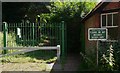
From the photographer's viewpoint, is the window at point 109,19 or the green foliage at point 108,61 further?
the window at point 109,19

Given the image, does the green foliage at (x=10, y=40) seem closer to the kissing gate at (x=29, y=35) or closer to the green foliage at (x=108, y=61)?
the kissing gate at (x=29, y=35)

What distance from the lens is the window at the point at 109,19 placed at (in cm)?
1312

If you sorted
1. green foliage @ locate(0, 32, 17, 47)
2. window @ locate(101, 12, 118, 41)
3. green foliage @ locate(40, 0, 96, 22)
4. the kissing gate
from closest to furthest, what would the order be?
window @ locate(101, 12, 118, 41) → the kissing gate → green foliage @ locate(0, 32, 17, 47) → green foliage @ locate(40, 0, 96, 22)

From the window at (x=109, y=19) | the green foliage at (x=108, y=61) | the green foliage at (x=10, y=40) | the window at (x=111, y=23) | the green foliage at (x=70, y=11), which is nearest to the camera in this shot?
the green foliage at (x=108, y=61)

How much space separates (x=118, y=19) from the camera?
12.7m

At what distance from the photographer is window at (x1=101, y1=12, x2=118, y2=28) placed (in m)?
13.1

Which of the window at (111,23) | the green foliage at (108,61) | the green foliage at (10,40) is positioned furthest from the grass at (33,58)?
the green foliage at (108,61)

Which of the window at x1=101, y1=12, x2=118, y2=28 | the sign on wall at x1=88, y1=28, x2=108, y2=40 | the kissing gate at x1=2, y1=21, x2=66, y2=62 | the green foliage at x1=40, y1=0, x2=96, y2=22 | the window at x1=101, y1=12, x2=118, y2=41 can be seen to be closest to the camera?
the sign on wall at x1=88, y1=28, x2=108, y2=40

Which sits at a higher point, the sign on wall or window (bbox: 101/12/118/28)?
window (bbox: 101/12/118/28)

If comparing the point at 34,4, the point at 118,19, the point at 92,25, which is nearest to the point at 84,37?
the point at 92,25

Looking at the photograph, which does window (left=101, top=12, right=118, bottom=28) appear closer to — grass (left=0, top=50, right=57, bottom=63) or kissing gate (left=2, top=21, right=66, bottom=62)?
kissing gate (left=2, top=21, right=66, bottom=62)

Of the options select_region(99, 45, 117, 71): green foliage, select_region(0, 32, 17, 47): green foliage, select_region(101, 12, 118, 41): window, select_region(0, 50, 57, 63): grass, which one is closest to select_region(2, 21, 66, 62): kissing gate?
select_region(0, 32, 17, 47): green foliage

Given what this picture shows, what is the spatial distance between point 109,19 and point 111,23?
33 centimetres

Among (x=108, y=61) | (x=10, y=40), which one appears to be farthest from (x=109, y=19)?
(x=10, y=40)
